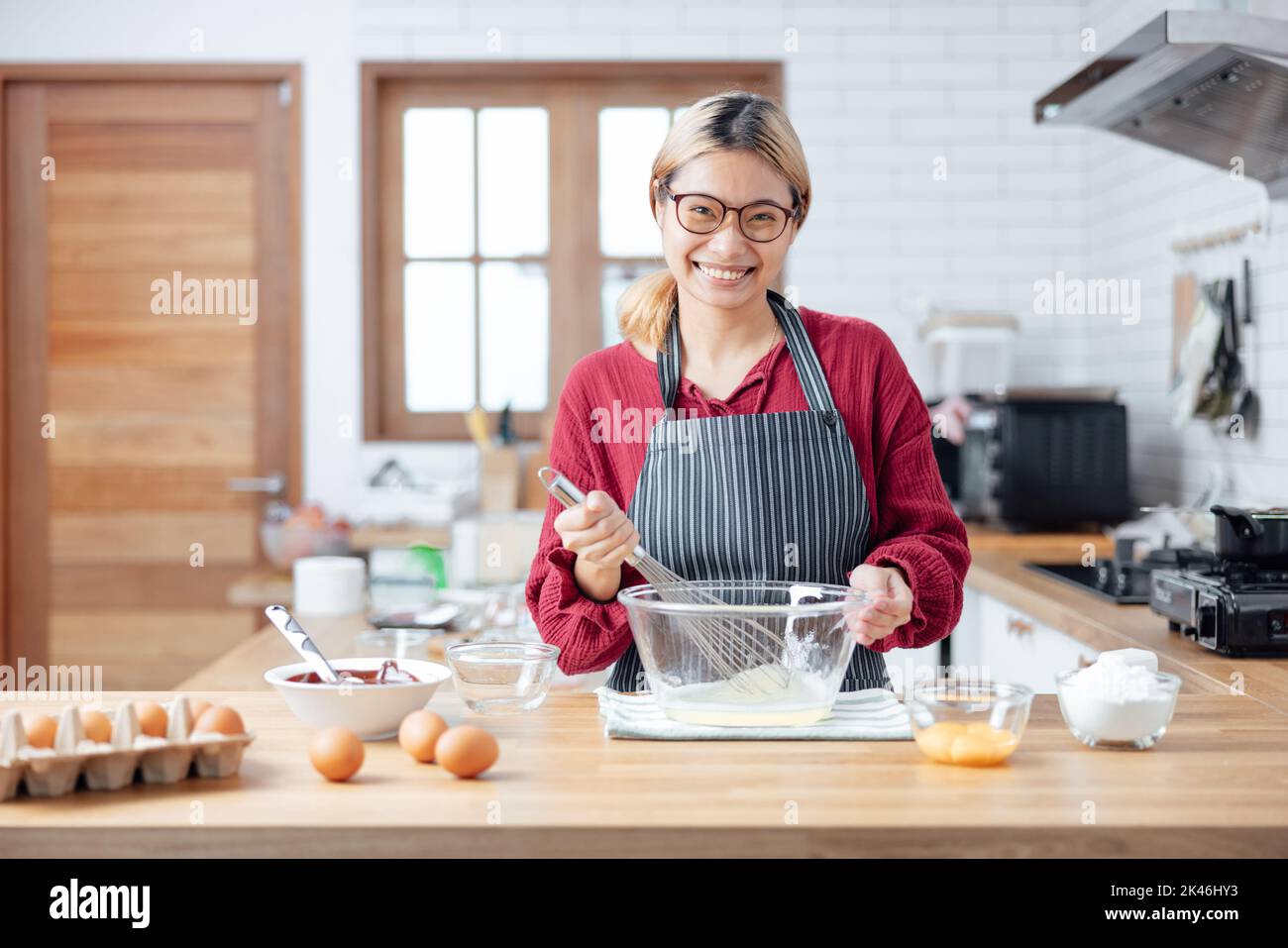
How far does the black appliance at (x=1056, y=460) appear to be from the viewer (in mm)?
3719

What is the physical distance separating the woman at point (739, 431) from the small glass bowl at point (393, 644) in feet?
1.60

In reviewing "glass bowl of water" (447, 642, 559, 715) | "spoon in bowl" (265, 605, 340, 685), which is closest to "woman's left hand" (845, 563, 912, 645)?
"glass bowl of water" (447, 642, 559, 715)

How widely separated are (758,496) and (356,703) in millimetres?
665

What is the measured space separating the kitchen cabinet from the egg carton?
1801 millimetres

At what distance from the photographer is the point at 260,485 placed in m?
4.56

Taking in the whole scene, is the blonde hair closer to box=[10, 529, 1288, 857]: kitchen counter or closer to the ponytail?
the ponytail

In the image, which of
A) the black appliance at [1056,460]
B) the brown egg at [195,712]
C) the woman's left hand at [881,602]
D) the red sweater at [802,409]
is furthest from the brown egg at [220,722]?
the black appliance at [1056,460]

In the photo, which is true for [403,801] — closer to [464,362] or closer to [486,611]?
[486,611]

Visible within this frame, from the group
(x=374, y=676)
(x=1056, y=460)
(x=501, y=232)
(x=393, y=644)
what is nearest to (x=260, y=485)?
(x=501, y=232)

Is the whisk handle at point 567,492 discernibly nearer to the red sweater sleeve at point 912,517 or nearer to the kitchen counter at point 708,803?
the kitchen counter at point 708,803

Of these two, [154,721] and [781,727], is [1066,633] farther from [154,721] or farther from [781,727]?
[154,721]

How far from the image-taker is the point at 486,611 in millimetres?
2811

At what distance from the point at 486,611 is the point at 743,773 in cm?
155

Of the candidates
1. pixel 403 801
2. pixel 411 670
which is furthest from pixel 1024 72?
pixel 403 801
